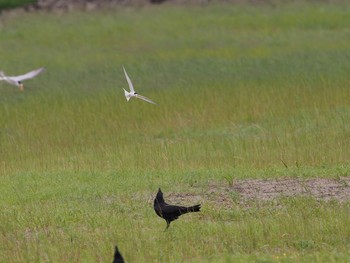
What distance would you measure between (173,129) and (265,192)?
243 inches

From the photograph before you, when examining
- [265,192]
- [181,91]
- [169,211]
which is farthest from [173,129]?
[169,211]

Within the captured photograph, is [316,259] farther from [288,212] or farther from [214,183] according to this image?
[214,183]

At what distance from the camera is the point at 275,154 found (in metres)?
18.0

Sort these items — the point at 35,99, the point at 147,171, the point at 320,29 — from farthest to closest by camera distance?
the point at 320,29 → the point at 35,99 → the point at 147,171

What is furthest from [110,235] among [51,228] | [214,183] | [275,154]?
[275,154]

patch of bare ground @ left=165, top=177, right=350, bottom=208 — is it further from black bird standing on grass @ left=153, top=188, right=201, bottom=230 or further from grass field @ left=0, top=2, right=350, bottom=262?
black bird standing on grass @ left=153, top=188, right=201, bottom=230

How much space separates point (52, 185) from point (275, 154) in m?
3.70

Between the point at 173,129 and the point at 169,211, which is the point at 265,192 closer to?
the point at 169,211

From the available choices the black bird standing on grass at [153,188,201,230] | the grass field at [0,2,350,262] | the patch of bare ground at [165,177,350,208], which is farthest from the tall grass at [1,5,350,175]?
the black bird standing on grass at [153,188,201,230]

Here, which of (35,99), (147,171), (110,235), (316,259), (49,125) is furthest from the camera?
(35,99)

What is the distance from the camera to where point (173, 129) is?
2123cm

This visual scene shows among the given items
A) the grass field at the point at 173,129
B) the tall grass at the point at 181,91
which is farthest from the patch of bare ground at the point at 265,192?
the tall grass at the point at 181,91

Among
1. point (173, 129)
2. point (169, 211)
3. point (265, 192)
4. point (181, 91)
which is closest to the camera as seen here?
point (169, 211)

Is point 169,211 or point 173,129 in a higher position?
point 169,211
